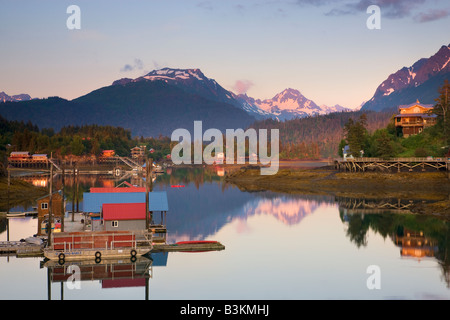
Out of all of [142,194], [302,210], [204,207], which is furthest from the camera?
[204,207]

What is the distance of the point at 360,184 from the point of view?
392 feet

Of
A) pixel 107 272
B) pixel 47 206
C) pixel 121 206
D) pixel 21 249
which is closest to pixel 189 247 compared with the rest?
pixel 121 206

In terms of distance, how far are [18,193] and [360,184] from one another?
71.0 metres

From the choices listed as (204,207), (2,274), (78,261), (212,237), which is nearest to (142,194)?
(212,237)

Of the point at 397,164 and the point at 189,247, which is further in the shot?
the point at 397,164

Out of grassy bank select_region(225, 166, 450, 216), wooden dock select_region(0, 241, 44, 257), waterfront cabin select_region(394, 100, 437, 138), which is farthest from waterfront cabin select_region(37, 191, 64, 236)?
waterfront cabin select_region(394, 100, 437, 138)

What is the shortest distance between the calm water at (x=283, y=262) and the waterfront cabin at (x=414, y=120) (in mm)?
70873

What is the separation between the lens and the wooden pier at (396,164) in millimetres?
118000

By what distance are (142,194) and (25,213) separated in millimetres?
25266

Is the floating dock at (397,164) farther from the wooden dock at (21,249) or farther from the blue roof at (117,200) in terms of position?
the wooden dock at (21,249)

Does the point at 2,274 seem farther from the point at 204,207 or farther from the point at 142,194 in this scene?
the point at 204,207

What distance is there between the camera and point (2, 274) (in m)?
44.5

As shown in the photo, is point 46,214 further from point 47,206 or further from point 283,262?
point 283,262
